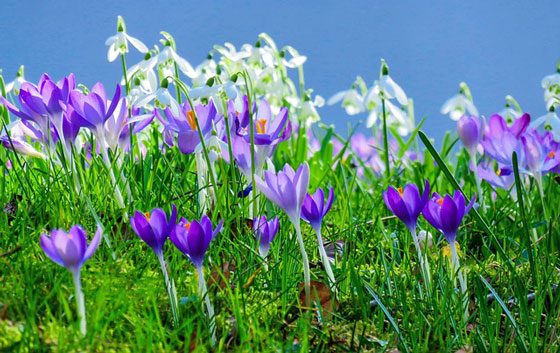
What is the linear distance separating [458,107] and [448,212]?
1942 mm

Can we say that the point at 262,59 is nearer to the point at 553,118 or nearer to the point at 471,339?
the point at 553,118

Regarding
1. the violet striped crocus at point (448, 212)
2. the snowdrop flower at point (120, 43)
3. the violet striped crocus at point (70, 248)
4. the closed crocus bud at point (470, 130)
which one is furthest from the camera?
the snowdrop flower at point (120, 43)

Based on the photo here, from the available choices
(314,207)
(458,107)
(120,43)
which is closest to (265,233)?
(314,207)

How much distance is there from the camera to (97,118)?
1.48 m

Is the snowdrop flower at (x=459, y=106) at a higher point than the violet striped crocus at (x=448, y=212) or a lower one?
higher

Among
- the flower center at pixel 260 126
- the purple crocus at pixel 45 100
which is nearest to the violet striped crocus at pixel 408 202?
the flower center at pixel 260 126

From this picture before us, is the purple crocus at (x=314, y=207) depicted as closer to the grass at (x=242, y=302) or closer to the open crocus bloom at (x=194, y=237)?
the grass at (x=242, y=302)

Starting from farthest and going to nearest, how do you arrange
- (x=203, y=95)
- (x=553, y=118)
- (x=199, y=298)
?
1. (x=553, y=118)
2. (x=203, y=95)
3. (x=199, y=298)

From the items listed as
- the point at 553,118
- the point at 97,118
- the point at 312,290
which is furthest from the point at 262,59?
the point at 312,290

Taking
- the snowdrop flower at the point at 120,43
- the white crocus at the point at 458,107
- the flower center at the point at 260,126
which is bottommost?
the flower center at the point at 260,126

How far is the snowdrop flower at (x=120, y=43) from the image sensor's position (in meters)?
1.97

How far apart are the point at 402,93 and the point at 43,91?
1253mm

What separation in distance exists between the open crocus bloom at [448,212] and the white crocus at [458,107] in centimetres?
187

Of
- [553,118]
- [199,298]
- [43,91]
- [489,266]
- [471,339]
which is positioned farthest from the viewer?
[553,118]
